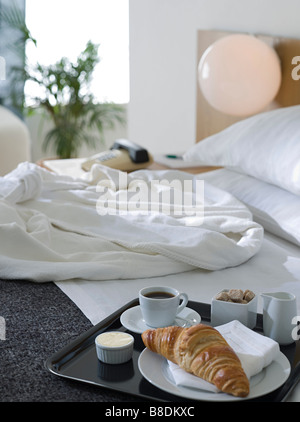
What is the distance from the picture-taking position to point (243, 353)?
74 cm

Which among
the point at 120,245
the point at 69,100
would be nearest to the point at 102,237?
the point at 120,245

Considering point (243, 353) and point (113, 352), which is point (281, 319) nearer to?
point (243, 353)

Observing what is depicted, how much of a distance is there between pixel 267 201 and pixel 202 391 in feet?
2.86

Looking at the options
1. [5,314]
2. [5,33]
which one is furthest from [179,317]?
[5,33]

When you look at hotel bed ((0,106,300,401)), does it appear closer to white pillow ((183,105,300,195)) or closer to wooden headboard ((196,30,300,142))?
white pillow ((183,105,300,195))

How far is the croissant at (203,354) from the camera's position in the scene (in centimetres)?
68

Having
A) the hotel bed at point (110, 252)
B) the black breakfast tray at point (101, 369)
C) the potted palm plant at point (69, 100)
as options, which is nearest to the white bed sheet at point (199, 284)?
the hotel bed at point (110, 252)

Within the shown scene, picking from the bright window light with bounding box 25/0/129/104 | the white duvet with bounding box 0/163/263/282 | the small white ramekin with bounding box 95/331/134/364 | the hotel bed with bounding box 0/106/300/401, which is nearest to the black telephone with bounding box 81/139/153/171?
the hotel bed with bounding box 0/106/300/401

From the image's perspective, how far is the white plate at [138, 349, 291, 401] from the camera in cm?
69

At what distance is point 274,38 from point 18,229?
116 cm

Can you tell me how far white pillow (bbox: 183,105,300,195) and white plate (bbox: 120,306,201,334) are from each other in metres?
0.60

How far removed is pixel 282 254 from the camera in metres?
1.27

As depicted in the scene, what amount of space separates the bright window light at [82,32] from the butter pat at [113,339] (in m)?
3.07

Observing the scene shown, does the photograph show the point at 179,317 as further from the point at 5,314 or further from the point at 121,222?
the point at 121,222
